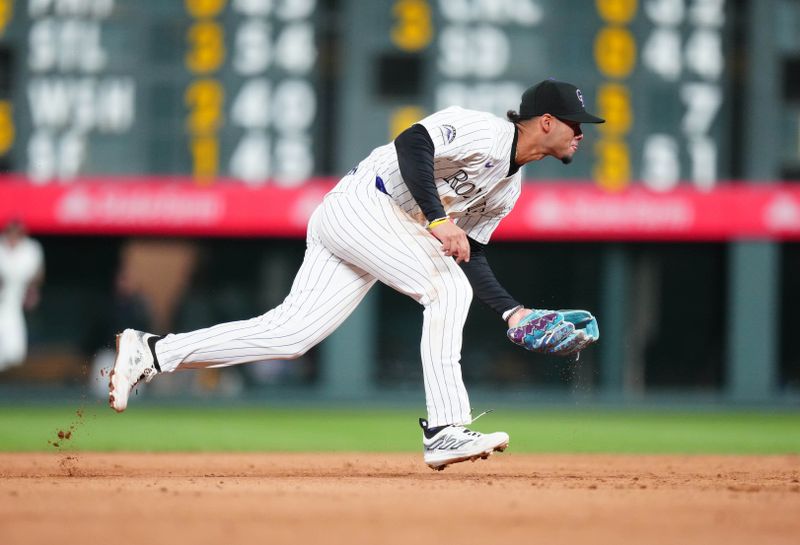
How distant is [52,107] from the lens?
477 inches

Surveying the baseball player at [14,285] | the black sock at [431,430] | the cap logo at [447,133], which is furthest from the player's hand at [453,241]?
the baseball player at [14,285]

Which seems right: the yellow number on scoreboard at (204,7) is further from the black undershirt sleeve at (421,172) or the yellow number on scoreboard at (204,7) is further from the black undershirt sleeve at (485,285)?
the black undershirt sleeve at (421,172)

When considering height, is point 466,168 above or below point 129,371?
above

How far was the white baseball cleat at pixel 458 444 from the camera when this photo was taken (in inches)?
180

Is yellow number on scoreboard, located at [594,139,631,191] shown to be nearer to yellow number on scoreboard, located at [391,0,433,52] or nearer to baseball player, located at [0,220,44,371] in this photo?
yellow number on scoreboard, located at [391,0,433,52]

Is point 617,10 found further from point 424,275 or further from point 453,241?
point 453,241

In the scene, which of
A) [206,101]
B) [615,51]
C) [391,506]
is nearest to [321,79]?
[206,101]

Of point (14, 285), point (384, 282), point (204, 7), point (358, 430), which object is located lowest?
point (358, 430)

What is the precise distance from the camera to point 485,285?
498 cm

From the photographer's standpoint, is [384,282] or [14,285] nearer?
[384,282]

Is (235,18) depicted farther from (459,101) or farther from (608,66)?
(608,66)

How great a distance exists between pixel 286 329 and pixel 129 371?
0.61m

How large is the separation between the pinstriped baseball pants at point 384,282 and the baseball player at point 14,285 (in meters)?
5.82

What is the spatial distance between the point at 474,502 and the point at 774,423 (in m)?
7.70
